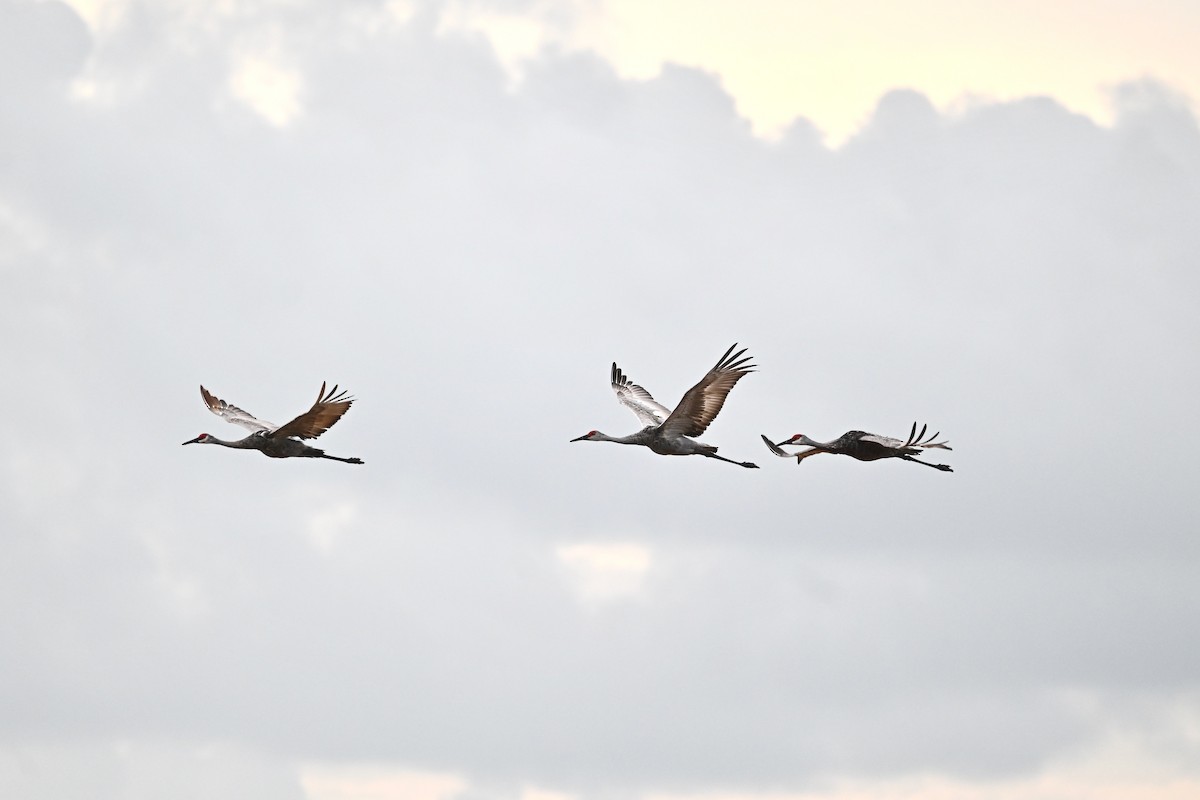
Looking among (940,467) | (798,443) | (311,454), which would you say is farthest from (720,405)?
(311,454)

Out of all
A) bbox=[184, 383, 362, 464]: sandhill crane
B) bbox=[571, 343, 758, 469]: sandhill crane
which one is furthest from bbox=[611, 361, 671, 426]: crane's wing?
bbox=[184, 383, 362, 464]: sandhill crane

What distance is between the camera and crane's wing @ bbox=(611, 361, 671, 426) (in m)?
84.1

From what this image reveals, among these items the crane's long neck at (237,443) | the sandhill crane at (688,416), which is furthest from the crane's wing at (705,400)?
the crane's long neck at (237,443)

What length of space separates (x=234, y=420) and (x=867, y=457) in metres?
23.7

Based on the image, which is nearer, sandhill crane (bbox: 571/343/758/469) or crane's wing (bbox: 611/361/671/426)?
sandhill crane (bbox: 571/343/758/469)

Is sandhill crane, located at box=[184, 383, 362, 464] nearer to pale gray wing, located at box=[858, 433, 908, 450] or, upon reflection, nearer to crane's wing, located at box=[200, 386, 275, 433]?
crane's wing, located at box=[200, 386, 275, 433]

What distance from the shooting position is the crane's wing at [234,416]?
85000mm

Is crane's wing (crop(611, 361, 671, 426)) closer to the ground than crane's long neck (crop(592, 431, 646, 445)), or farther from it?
farther from it

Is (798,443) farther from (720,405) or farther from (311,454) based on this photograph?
(311,454)

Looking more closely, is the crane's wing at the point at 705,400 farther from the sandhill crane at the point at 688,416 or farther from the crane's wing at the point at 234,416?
the crane's wing at the point at 234,416

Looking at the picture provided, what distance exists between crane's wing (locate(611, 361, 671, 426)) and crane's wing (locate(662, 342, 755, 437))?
12.9 ft

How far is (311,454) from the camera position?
7925 centimetres

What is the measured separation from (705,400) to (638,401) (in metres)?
9.78

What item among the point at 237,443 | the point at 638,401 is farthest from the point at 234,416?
the point at 638,401
